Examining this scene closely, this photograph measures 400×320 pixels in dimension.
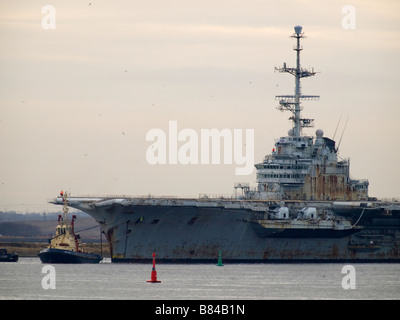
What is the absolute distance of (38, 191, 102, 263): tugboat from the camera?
57156mm

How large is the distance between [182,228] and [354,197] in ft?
36.1

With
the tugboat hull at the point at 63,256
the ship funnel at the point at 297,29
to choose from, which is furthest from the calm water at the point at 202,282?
the ship funnel at the point at 297,29

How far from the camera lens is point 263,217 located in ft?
191

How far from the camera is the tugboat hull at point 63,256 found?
57.1 meters

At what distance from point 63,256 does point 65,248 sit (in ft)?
2.17

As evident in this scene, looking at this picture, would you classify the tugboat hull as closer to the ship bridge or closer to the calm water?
the calm water

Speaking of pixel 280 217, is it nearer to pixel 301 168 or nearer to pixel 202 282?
pixel 301 168

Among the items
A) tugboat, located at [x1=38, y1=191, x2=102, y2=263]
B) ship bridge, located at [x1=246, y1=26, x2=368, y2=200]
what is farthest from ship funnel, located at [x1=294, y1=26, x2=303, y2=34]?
tugboat, located at [x1=38, y1=191, x2=102, y2=263]

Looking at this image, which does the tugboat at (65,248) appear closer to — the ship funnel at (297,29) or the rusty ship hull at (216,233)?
the rusty ship hull at (216,233)

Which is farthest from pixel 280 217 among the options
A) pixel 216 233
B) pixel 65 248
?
pixel 65 248

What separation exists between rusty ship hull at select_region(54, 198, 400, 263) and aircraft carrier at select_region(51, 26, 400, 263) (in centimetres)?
5

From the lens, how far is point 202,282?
154 feet
